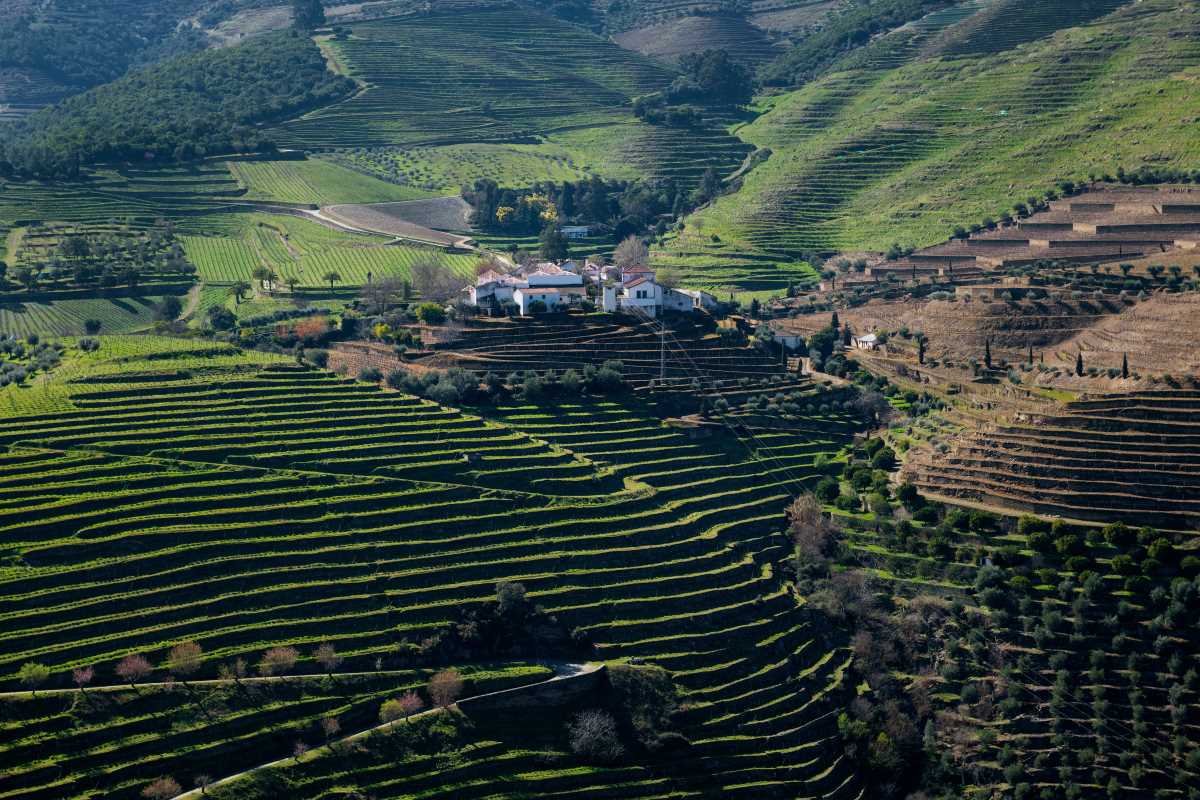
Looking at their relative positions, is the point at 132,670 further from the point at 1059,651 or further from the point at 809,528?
the point at 1059,651

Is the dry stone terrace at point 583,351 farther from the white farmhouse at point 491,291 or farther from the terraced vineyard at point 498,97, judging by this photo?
the terraced vineyard at point 498,97

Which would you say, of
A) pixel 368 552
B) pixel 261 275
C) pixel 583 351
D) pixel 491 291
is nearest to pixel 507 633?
pixel 368 552

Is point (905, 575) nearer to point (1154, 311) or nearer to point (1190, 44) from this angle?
point (1154, 311)

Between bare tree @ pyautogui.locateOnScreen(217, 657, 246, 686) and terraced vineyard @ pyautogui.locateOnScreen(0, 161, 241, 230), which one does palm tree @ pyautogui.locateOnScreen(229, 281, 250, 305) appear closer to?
terraced vineyard @ pyautogui.locateOnScreen(0, 161, 241, 230)

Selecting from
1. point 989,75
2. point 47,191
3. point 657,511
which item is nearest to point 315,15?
point 47,191

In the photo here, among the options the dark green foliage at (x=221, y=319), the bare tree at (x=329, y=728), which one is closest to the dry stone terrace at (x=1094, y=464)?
the bare tree at (x=329, y=728)

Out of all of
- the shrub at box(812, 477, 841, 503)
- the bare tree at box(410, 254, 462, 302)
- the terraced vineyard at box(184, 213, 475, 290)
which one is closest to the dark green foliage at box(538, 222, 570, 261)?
the terraced vineyard at box(184, 213, 475, 290)
